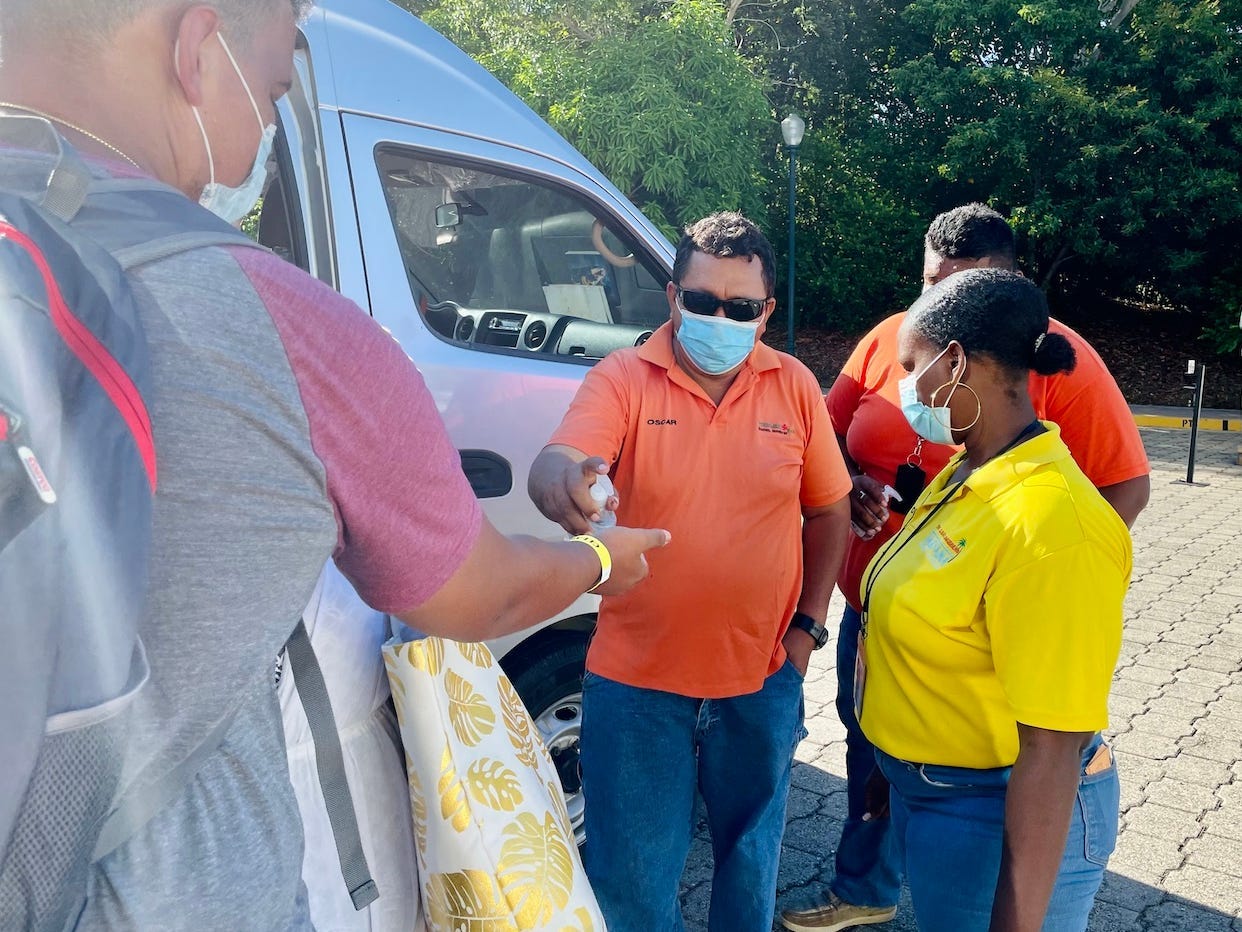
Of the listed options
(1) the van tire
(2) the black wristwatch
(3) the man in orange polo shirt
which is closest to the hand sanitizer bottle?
(3) the man in orange polo shirt

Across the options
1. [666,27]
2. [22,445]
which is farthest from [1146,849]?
[666,27]

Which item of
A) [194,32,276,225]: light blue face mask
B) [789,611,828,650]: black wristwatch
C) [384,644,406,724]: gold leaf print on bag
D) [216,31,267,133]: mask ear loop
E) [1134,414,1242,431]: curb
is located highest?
[216,31,267,133]: mask ear loop

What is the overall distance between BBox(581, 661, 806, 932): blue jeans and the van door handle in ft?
2.15

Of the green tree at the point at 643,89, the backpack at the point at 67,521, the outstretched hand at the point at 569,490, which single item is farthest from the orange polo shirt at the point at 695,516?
the green tree at the point at 643,89

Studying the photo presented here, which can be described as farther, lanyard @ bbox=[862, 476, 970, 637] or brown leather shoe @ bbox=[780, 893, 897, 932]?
brown leather shoe @ bbox=[780, 893, 897, 932]

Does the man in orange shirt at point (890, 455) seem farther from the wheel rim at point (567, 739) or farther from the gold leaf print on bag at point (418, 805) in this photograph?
the gold leaf print on bag at point (418, 805)

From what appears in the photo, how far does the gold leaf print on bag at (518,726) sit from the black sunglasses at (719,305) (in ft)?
3.95

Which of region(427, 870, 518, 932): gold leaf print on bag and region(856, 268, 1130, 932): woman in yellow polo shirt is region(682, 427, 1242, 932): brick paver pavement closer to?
region(856, 268, 1130, 932): woman in yellow polo shirt

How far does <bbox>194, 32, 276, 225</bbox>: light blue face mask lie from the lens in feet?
3.63

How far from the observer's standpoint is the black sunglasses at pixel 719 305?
2445 millimetres

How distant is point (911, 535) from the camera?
2148 millimetres

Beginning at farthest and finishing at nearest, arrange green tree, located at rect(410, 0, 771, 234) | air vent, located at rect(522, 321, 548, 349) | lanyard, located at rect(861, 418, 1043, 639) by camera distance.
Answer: green tree, located at rect(410, 0, 771, 234)
air vent, located at rect(522, 321, 548, 349)
lanyard, located at rect(861, 418, 1043, 639)

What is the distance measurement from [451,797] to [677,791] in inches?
43.8

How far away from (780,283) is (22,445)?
19.9 metres
